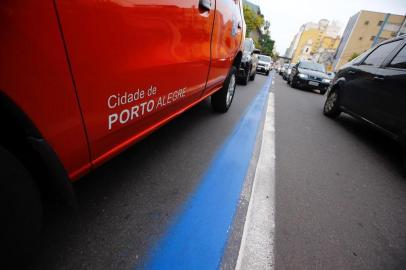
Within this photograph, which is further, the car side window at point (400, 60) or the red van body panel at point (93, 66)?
the car side window at point (400, 60)

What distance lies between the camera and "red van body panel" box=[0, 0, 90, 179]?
64 centimetres

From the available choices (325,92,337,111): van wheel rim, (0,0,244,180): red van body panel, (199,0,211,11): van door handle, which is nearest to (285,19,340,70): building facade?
(325,92,337,111): van wheel rim

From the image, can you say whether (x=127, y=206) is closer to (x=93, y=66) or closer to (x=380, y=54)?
(x=93, y=66)

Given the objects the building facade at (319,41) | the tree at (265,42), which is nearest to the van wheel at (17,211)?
the tree at (265,42)

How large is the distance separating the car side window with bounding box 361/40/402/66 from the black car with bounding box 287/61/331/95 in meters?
6.01

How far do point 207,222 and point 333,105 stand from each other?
4.31 meters

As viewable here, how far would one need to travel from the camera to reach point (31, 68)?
0.71m

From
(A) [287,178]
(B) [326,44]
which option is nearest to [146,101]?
(A) [287,178]

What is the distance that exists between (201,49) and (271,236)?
1495 mm

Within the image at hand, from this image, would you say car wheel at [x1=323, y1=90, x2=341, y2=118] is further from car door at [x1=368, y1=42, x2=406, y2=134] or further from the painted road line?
the painted road line

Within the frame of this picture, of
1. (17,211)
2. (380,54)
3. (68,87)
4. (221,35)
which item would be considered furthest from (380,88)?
(17,211)

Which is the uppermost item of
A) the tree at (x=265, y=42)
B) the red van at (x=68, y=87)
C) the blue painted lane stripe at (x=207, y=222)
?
the red van at (x=68, y=87)

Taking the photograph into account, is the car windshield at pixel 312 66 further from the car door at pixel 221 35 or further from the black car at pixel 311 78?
the car door at pixel 221 35

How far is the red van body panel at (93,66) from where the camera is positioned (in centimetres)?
69
